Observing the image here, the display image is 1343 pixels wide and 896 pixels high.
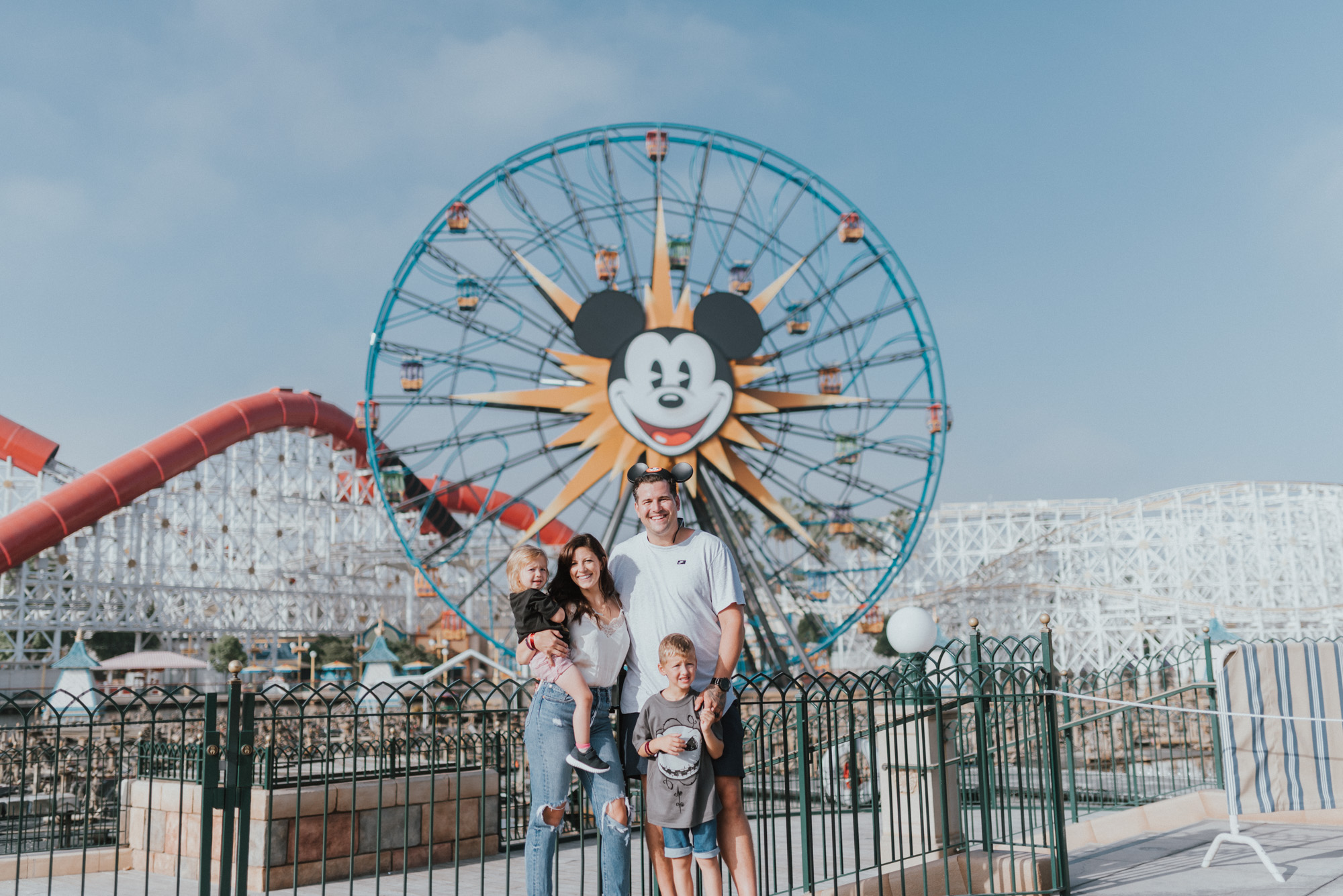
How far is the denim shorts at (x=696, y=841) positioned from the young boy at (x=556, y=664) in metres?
0.37

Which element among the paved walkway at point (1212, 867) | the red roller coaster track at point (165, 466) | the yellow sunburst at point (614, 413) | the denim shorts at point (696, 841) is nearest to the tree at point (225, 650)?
the red roller coaster track at point (165, 466)

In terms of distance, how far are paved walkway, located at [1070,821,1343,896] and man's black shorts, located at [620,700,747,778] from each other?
8.97ft

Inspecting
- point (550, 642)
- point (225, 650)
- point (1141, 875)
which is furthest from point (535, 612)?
point (225, 650)

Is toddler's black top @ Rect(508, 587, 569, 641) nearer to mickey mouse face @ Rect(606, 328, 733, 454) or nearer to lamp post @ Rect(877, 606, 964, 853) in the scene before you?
lamp post @ Rect(877, 606, 964, 853)

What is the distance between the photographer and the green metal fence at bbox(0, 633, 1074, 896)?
4883mm

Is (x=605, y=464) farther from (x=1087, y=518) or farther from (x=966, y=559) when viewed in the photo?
(x=966, y=559)

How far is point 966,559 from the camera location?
47594mm

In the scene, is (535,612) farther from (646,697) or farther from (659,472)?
(659,472)

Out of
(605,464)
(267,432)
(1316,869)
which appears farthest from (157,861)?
(267,432)

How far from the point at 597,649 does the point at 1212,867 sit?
4.42m

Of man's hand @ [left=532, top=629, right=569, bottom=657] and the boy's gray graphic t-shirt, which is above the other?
man's hand @ [left=532, top=629, right=569, bottom=657]

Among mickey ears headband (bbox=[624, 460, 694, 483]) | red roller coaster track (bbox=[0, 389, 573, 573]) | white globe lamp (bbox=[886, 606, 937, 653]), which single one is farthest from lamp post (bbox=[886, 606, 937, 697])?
red roller coaster track (bbox=[0, 389, 573, 573])

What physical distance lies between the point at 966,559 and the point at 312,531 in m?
27.9

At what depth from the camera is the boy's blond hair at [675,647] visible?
407 centimetres
